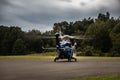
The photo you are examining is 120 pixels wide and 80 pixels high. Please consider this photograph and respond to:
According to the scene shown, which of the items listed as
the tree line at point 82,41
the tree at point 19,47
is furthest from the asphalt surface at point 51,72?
the tree at point 19,47

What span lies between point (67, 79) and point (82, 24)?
116396mm

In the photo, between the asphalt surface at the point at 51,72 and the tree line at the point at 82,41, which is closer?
the asphalt surface at the point at 51,72

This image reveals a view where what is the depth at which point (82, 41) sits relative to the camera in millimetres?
104938

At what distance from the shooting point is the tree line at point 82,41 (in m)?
89.9

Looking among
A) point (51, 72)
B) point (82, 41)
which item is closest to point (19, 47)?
point (82, 41)

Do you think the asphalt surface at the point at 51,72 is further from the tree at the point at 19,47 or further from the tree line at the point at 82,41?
the tree at the point at 19,47

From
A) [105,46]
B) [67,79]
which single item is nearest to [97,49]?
[105,46]

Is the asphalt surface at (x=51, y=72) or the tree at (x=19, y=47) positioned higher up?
the tree at (x=19, y=47)

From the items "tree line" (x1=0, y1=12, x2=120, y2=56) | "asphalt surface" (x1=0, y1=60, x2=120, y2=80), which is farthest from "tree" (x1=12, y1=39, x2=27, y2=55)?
"asphalt surface" (x1=0, y1=60, x2=120, y2=80)

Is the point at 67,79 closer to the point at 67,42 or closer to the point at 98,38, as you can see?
the point at 67,42

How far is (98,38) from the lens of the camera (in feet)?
331

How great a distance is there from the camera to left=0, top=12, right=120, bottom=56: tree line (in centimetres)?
8994

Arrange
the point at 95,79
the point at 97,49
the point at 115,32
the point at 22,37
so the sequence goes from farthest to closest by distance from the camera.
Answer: the point at 22,37 → the point at 97,49 → the point at 115,32 → the point at 95,79

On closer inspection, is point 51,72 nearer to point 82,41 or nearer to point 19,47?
point 82,41
